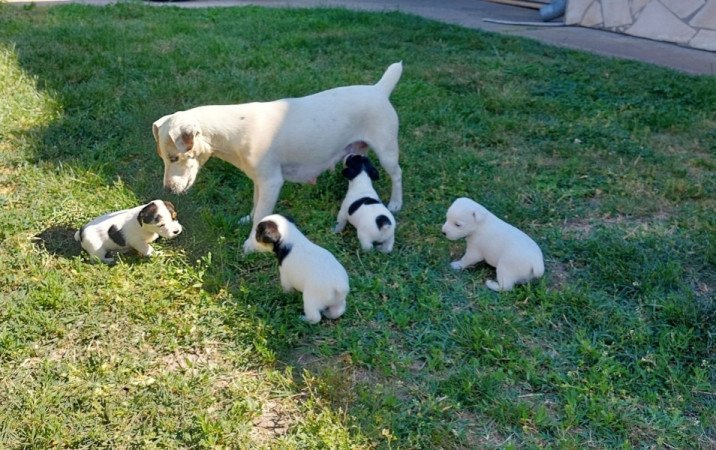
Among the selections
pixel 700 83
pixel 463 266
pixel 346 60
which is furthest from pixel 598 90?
pixel 463 266

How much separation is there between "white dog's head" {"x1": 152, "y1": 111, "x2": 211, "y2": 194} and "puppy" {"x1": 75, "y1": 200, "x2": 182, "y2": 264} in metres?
0.26

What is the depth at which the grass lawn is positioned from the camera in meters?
2.87

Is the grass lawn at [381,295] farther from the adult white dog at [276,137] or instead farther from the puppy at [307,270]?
the adult white dog at [276,137]

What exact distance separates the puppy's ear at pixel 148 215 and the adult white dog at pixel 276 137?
349 millimetres

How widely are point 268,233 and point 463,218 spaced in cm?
111

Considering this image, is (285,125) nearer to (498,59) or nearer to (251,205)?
(251,205)

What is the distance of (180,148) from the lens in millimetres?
3939

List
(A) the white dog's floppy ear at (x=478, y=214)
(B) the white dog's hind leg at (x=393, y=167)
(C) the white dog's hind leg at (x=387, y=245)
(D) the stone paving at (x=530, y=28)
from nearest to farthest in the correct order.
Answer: (A) the white dog's floppy ear at (x=478, y=214) → (C) the white dog's hind leg at (x=387, y=245) → (B) the white dog's hind leg at (x=393, y=167) → (D) the stone paving at (x=530, y=28)

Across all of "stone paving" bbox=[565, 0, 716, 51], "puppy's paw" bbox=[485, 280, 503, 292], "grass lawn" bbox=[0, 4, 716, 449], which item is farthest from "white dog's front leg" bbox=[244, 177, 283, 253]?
"stone paving" bbox=[565, 0, 716, 51]

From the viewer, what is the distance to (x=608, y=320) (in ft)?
11.6

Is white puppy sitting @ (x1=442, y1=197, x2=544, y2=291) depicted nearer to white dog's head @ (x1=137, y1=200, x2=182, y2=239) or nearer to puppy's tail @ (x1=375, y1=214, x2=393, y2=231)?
puppy's tail @ (x1=375, y1=214, x2=393, y2=231)

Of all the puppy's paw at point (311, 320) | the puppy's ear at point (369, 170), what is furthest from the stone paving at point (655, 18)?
the puppy's paw at point (311, 320)

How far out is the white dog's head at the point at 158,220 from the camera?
12.2ft

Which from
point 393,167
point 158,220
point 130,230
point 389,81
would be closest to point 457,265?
point 393,167
